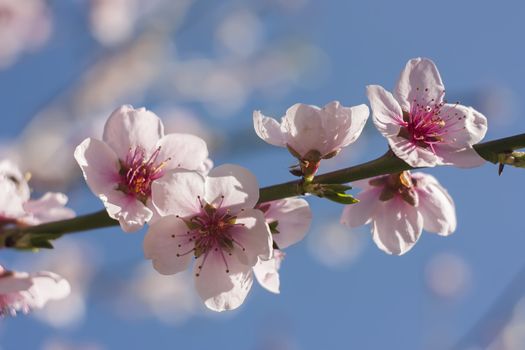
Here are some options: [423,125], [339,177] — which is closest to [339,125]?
[339,177]

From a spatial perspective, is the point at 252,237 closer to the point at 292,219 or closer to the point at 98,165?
the point at 292,219

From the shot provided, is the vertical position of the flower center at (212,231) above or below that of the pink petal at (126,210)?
below

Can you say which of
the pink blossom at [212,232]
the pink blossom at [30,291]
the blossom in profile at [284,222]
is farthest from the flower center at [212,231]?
the pink blossom at [30,291]

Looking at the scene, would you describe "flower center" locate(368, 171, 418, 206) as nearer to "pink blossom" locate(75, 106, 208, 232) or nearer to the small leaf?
the small leaf

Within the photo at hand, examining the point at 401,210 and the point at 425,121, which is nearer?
the point at 425,121

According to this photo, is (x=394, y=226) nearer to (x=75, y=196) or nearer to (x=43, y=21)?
(x=75, y=196)

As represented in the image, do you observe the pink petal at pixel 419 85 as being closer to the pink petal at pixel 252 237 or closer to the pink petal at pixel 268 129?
the pink petal at pixel 268 129
